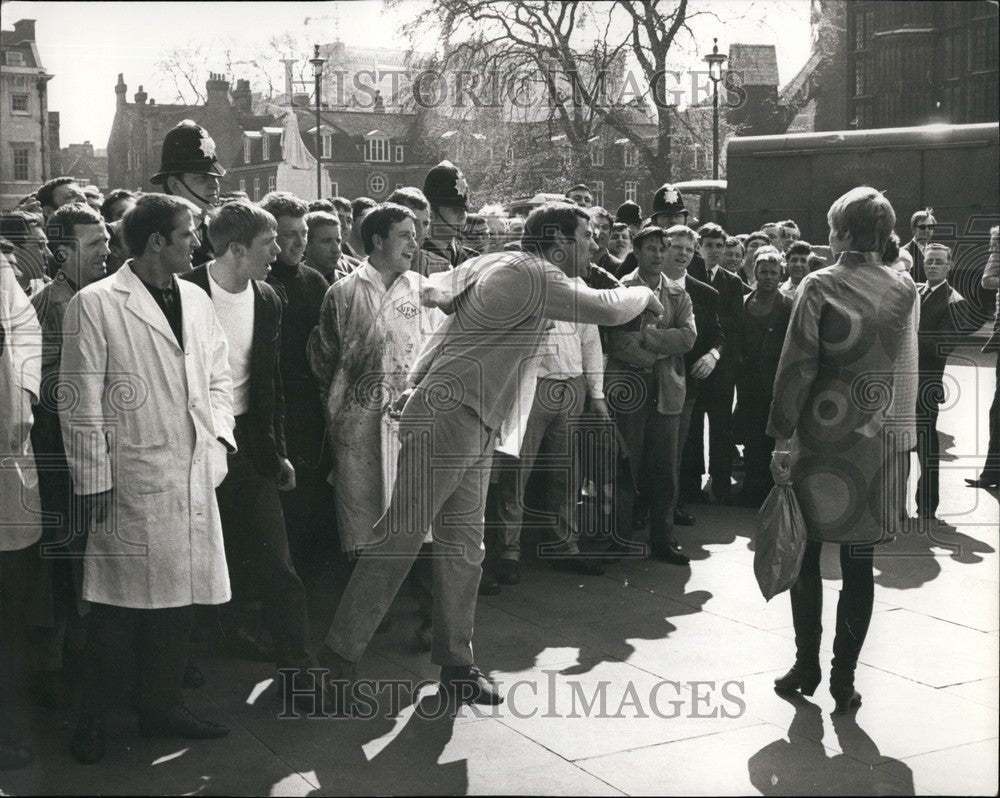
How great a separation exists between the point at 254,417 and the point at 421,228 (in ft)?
6.39

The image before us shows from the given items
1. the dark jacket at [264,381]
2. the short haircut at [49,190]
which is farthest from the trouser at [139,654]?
the short haircut at [49,190]

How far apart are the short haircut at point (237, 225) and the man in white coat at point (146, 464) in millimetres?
404

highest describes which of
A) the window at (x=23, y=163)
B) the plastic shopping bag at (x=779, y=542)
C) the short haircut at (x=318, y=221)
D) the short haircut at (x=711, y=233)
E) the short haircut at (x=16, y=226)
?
the window at (x=23, y=163)

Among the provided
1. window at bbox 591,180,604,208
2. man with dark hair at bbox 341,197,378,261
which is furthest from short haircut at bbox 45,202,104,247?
window at bbox 591,180,604,208

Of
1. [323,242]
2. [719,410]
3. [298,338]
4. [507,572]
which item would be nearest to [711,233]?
[719,410]

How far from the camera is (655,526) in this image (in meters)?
7.40

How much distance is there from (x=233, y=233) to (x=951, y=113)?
118 ft

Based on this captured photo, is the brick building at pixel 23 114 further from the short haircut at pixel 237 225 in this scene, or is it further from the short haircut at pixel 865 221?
the short haircut at pixel 865 221

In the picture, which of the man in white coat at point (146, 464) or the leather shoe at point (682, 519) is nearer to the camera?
the man in white coat at point (146, 464)

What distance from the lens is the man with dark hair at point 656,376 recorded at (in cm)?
735

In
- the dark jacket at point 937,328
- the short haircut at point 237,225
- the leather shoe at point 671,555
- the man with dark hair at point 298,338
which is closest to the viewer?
the short haircut at point 237,225

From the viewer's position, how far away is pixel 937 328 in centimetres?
884

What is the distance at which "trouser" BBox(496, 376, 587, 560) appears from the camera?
6.86 m

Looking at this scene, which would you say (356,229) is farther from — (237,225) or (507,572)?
(237,225)
